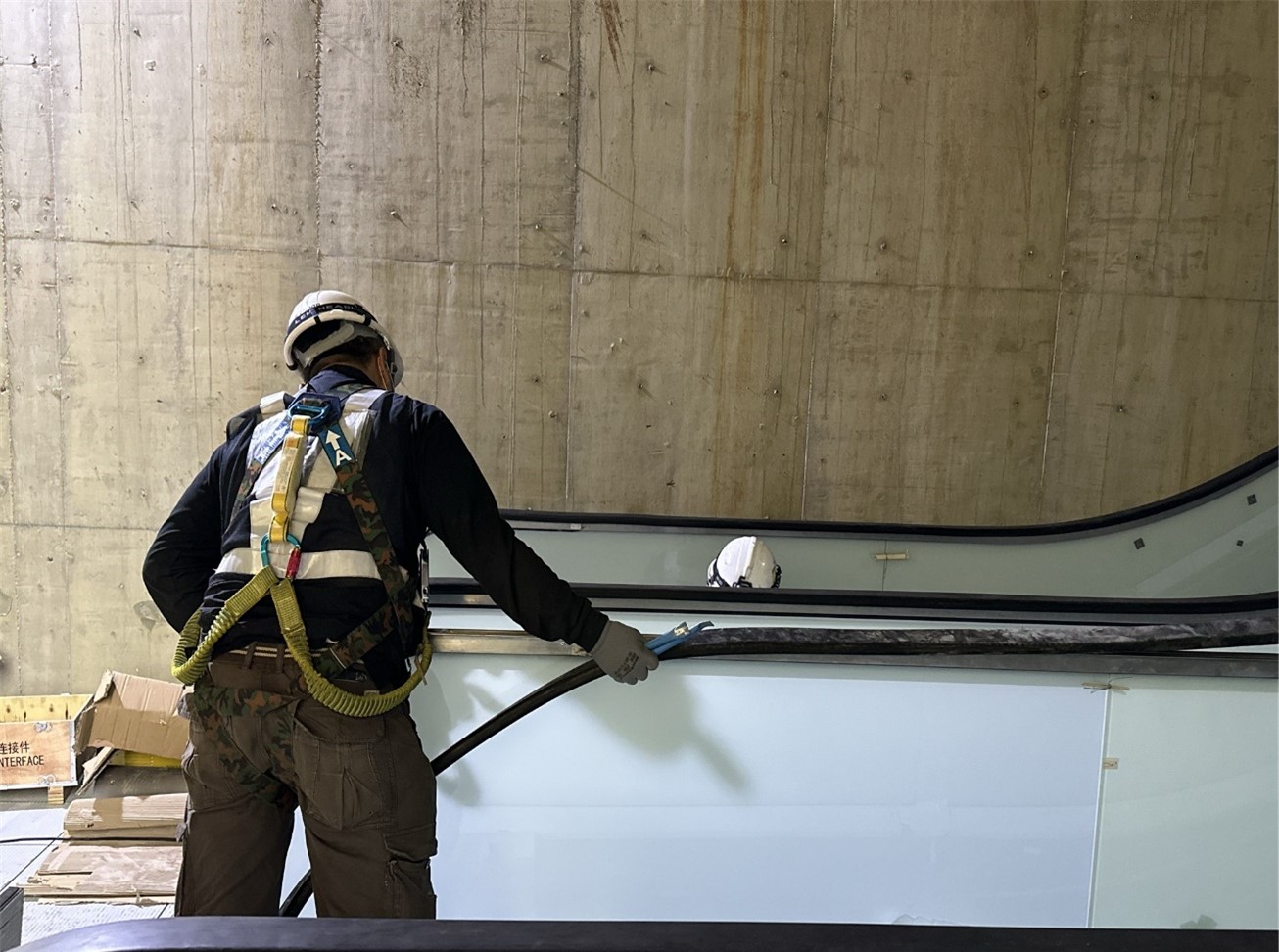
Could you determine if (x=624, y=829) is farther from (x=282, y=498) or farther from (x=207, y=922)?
(x=207, y=922)

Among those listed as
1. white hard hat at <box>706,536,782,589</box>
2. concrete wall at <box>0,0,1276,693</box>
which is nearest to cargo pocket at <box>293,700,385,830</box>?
Answer: white hard hat at <box>706,536,782,589</box>

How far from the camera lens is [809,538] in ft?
11.5

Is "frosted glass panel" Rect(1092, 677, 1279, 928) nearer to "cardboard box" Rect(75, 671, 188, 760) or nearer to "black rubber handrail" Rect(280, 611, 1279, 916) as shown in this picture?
"black rubber handrail" Rect(280, 611, 1279, 916)

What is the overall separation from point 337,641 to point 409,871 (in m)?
→ 0.42

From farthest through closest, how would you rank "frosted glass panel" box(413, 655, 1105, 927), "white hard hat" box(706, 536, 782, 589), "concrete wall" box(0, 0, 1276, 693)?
"concrete wall" box(0, 0, 1276, 693) < "white hard hat" box(706, 536, 782, 589) < "frosted glass panel" box(413, 655, 1105, 927)

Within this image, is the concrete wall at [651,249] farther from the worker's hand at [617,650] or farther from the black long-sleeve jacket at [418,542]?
the worker's hand at [617,650]

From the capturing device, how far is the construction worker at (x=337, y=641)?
1539mm

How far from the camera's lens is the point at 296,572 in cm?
154

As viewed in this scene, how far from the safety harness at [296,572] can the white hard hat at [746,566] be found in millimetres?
1402

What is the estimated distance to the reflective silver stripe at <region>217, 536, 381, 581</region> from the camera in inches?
60.2

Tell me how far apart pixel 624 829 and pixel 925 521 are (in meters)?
2.63

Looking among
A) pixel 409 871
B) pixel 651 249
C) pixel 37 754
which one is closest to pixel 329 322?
pixel 409 871

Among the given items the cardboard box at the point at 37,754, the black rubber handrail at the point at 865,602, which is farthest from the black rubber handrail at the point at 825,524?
the cardboard box at the point at 37,754

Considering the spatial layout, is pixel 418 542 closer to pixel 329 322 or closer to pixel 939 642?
pixel 329 322
